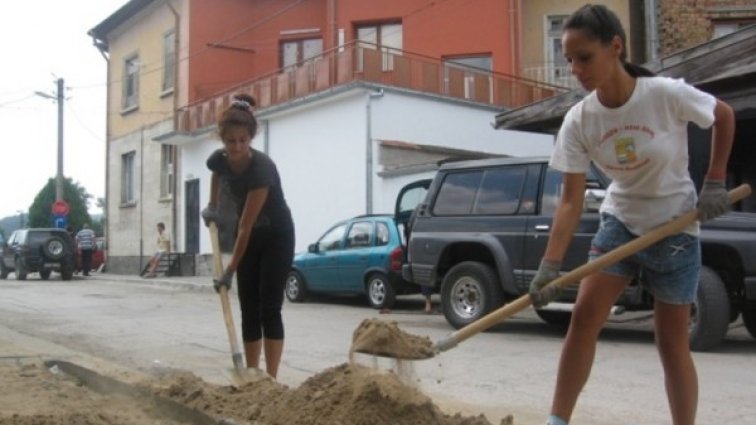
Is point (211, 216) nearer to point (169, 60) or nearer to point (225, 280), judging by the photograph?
point (225, 280)

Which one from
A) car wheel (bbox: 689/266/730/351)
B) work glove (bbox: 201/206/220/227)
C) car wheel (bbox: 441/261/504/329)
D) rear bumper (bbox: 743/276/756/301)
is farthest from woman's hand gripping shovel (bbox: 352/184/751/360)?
car wheel (bbox: 441/261/504/329)

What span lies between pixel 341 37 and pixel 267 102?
3.79 meters

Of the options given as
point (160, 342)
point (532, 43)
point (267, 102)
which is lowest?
point (160, 342)

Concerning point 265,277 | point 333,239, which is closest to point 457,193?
point 333,239

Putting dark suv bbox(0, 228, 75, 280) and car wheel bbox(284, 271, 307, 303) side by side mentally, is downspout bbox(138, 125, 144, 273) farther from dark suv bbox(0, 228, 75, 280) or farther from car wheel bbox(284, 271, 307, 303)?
car wheel bbox(284, 271, 307, 303)

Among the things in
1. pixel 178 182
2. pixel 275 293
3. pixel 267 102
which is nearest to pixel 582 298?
pixel 275 293

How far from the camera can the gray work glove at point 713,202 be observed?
10.5 ft

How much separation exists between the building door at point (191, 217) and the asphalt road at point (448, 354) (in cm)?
1105

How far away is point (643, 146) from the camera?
3.22m

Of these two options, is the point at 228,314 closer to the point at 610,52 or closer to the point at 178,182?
the point at 610,52

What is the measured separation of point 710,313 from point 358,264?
637 centimetres

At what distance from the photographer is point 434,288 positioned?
9.90 meters

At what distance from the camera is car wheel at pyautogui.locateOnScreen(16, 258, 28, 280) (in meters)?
23.7

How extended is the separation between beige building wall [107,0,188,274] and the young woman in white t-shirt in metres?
22.8
